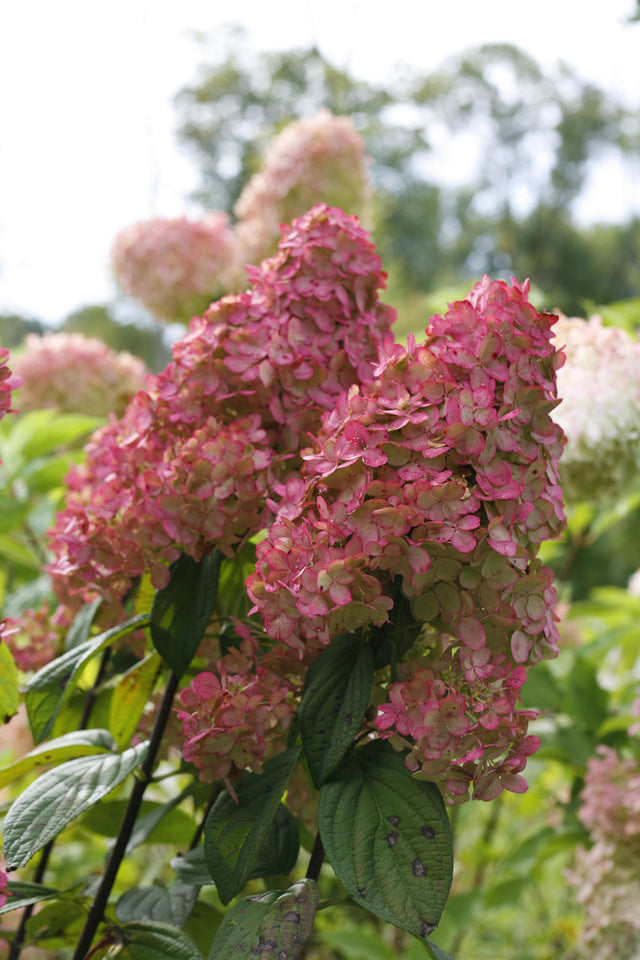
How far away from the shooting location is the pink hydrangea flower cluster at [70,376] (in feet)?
5.68

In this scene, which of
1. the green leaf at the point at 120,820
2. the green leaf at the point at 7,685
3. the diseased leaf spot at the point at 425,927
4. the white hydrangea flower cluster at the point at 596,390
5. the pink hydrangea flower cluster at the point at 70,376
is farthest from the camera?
the pink hydrangea flower cluster at the point at 70,376

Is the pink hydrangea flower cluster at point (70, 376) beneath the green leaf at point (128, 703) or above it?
above

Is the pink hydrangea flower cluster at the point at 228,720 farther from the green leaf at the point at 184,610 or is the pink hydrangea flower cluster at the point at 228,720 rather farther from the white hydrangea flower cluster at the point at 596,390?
the white hydrangea flower cluster at the point at 596,390

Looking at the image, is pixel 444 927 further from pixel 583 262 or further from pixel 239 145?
pixel 583 262

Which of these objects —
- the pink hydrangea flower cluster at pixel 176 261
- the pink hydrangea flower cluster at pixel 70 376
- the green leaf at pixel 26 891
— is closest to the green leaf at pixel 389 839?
the green leaf at pixel 26 891

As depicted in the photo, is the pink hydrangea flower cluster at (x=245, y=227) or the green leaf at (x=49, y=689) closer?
the green leaf at (x=49, y=689)

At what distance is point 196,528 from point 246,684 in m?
0.10

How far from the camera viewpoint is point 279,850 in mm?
494

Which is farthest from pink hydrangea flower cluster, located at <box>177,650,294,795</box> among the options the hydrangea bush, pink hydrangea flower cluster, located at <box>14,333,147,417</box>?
pink hydrangea flower cluster, located at <box>14,333,147,417</box>

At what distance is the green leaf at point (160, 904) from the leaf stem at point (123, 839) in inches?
1.2

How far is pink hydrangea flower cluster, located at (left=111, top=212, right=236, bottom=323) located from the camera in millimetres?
2049

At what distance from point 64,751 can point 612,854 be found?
2.40ft

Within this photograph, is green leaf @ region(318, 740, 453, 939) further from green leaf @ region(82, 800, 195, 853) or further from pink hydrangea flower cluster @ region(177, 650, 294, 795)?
green leaf @ region(82, 800, 195, 853)

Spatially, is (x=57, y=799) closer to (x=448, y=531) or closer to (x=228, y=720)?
(x=228, y=720)
